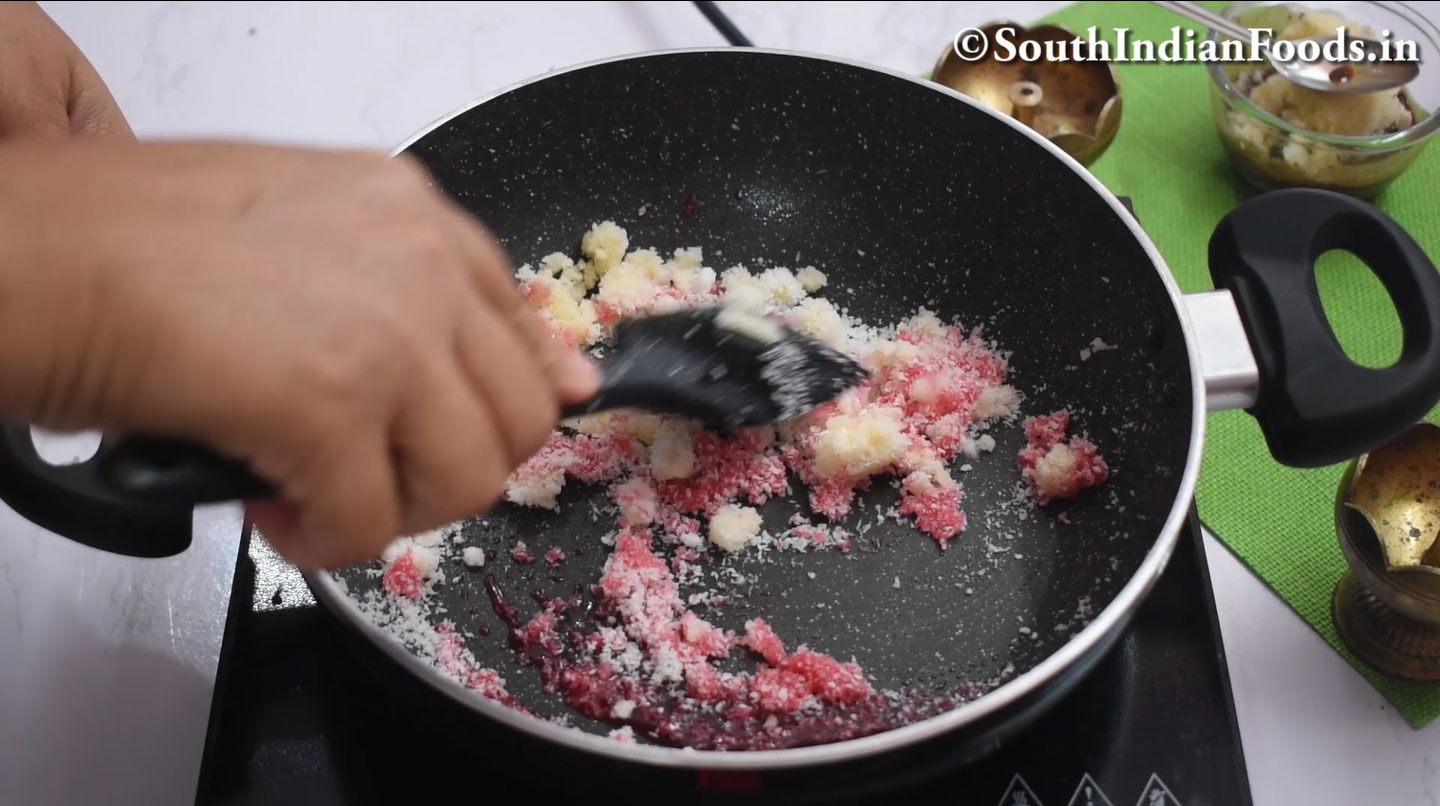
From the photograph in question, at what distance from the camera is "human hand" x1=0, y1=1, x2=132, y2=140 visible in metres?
0.74

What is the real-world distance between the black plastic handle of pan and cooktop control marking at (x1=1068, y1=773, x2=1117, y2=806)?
9.4 inches

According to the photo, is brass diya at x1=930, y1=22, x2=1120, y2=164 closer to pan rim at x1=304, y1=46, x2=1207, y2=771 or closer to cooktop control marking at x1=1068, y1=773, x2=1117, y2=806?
pan rim at x1=304, y1=46, x2=1207, y2=771

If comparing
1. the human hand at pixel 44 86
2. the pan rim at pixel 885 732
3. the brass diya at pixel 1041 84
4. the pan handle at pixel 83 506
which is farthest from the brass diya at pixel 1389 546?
the human hand at pixel 44 86

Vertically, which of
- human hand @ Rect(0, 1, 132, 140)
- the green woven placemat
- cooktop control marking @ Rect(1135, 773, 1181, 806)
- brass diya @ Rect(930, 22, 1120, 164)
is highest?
human hand @ Rect(0, 1, 132, 140)

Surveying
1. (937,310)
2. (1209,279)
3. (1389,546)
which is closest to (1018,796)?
(1389,546)

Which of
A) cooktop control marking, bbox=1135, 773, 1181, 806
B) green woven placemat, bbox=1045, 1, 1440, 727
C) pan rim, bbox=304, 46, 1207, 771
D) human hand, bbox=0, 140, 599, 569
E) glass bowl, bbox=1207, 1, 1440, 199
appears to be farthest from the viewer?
glass bowl, bbox=1207, 1, 1440, 199

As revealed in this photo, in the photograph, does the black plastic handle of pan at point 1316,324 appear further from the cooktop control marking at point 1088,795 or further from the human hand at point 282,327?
the human hand at point 282,327

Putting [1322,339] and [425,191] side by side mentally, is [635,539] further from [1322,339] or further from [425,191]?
[1322,339]

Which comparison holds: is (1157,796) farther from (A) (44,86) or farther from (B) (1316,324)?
(A) (44,86)

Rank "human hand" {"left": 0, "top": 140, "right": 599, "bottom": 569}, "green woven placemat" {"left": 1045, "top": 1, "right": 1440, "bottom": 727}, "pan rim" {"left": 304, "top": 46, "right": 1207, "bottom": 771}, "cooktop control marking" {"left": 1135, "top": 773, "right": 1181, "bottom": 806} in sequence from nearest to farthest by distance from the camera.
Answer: "human hand" {"left": 0, "top": 140, "right": 599, "bottom": 569}
"pan rim" {"left": 304, "top": 46, "right": 1207, "bottom": 771}
"cooktop control marking" {"left": 1135, "top": 773, "right": 1181, "bottom": 806}
"green woven placemat" {"left": 1045, "top": 1, "right": 1440, "bottom": 727}

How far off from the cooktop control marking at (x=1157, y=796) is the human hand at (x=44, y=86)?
0.86 metres

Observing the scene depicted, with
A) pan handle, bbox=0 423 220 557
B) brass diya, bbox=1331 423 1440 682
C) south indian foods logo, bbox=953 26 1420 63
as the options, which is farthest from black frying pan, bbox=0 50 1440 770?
south indian foods logo, bbox=953 26 1420 63

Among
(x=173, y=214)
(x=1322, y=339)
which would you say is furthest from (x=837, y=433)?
(x=173, y=214)

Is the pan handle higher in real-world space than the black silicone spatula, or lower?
→ higher
